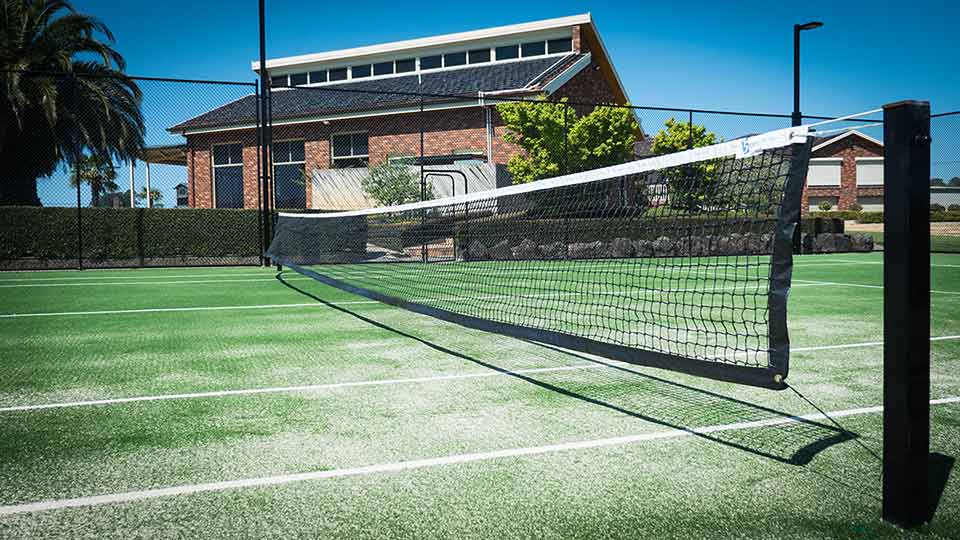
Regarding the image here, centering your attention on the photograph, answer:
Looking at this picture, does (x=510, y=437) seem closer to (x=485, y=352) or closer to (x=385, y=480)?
(x=385, y=480)

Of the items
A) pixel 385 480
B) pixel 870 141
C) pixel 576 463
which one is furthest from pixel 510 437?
pixel 870 141

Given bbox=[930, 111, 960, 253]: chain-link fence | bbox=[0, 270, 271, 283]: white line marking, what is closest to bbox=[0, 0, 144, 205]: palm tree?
bbox=[0, 270, 271, 283]: white line marking

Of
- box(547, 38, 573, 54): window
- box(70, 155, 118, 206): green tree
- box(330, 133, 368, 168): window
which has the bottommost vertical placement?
box(70, 155, 118, 206): green tree

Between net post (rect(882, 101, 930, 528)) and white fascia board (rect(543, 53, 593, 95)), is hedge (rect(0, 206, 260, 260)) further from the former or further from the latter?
net post (rect(882, 101, 930, 528))

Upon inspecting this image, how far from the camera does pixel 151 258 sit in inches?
603

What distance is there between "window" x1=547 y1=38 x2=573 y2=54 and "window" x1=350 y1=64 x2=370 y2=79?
1001 cm

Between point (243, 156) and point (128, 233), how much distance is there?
584 inches

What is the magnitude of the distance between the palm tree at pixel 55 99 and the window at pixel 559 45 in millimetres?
18107

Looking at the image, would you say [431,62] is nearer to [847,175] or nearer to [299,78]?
[299,78]

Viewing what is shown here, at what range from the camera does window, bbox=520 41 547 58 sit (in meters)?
31.6

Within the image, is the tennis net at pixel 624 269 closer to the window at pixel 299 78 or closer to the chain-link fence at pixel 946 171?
the chain-link fence at pixel 946 171

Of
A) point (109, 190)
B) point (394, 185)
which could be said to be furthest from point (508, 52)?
point (109, 190)

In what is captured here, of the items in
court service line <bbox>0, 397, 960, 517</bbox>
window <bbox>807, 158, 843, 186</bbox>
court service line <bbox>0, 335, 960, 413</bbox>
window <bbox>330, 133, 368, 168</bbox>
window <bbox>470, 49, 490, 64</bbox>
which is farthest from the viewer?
window <bbox>807, 158, 843, 186</bbox>

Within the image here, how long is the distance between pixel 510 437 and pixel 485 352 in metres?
2.11
